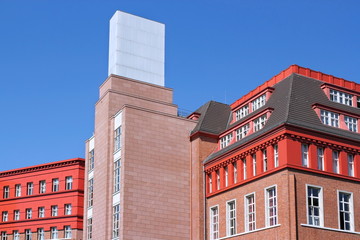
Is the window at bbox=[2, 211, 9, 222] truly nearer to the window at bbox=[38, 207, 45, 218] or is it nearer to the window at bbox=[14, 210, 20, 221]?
the window at bbox=[14, 210, 20, 221]

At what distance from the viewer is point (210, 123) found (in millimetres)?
57719

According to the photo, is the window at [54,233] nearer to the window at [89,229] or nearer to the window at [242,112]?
the window at [89,229]

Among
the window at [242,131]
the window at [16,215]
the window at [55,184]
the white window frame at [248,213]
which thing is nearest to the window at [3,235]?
the window at [16,215]

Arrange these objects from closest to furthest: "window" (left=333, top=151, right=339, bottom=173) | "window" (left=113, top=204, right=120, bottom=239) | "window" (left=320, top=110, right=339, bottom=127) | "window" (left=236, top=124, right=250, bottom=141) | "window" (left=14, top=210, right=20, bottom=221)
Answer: "window" (left=333, top=151, right=339, bottom=173)
"window" (left=320, top=110, right=339, bottom=127)
"window" (left=113, top=204, right=120, bottom=239)
"window" (left=236, top=124, right=250, bottom=141)
"window" (left=14, top=210, right=20, bottom=221)

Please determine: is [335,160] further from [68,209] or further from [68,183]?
[68,183]

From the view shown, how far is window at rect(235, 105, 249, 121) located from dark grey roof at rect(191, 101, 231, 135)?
178cm

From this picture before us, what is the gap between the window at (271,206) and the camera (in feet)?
149

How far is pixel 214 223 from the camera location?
5338 centimetres

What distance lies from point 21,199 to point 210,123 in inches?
1216

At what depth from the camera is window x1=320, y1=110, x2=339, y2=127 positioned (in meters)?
48.9

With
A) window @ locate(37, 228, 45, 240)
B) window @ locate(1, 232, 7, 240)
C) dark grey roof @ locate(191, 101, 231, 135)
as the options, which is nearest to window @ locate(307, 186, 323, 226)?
dark grey roof @ locate(191, 101, 231, 135)

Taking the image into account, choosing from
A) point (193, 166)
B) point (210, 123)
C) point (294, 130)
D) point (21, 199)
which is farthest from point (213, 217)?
point (21, 199)

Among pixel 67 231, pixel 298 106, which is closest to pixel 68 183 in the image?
pixel 67 231

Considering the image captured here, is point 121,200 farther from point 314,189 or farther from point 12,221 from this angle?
point 12,221
